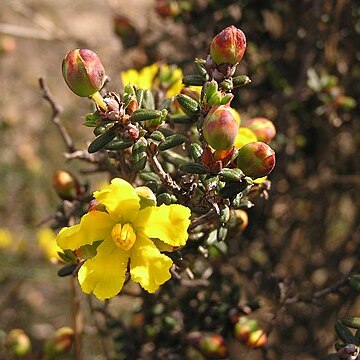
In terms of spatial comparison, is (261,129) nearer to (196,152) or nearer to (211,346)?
(196,152)

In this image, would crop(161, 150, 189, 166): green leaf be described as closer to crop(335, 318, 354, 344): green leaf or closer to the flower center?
the flower center

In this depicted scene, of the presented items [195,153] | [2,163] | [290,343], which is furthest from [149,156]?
[2,163]

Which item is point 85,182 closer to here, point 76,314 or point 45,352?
point 76,314

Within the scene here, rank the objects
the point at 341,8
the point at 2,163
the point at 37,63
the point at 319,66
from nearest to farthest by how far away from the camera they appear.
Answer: the point at 341,8
the point at 319,66
the point at 2,163
the point at 37,63

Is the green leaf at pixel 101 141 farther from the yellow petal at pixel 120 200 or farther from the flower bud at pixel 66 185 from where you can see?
the flower bud at pixel 66 185

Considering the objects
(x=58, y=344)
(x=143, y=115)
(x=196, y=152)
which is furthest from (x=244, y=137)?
(x=58, y=344)

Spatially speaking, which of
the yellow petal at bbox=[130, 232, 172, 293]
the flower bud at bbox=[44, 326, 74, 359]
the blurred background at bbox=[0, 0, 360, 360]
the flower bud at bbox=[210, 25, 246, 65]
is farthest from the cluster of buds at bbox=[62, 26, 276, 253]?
the flower bud at bbox=[44, 326, 74, 359]

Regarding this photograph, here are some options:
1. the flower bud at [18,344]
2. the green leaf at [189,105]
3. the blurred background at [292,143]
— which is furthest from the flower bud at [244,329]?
the flower bud at [18,344]
